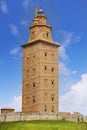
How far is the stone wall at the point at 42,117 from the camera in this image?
90062mm

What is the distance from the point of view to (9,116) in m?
90.1

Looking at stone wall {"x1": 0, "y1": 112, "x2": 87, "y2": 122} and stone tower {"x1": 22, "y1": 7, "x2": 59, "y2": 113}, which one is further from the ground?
stone tower {"x1": 22, "y1": 7, "x2": 59, "y2": 113}

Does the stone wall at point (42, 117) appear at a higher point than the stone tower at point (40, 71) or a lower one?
lower

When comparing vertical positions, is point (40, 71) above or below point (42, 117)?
above

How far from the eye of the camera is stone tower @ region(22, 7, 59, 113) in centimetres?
9962

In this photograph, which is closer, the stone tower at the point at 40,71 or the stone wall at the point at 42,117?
the stone wall at the point at 42,117

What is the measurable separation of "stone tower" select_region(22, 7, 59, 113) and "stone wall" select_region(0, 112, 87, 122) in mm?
5663

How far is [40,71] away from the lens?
10025 centimetres

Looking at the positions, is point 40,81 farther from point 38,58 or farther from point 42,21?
point 42,21

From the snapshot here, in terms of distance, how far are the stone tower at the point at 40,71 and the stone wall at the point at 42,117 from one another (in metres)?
5.66

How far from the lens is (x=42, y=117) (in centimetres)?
9206

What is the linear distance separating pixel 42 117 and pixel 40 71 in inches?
461

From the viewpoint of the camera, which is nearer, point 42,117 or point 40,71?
point 42,117

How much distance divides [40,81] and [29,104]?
547cm
